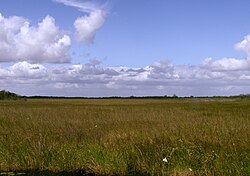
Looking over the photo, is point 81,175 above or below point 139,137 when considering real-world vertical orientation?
below

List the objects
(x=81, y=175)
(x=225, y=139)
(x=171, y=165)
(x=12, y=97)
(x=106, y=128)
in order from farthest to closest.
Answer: (x=12, y=97)
(x=106, y=128)
(x=225, y=139)
(x=81, y=175)
(x=171, y=165)

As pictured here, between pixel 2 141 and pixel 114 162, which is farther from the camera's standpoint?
pixel 2 141

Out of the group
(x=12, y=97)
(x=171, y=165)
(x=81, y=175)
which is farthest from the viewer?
(x=12, y=97)

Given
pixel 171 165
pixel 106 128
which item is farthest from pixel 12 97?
pixel 171 165

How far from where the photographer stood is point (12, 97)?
104m

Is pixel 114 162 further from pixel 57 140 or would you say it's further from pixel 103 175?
pixel 57 140

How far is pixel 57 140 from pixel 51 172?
269cm

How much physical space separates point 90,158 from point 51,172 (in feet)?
3.58

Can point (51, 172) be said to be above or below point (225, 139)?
below

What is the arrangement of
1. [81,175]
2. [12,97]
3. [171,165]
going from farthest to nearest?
1. [12,97]
2. [81,175]
3. [171,165]

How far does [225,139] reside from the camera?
11.7 metres

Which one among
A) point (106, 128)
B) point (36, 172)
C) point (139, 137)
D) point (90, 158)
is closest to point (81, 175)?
point (90, 158)

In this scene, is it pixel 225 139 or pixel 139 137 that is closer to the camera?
pixel 225 139

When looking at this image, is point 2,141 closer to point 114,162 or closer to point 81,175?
point 81,175
